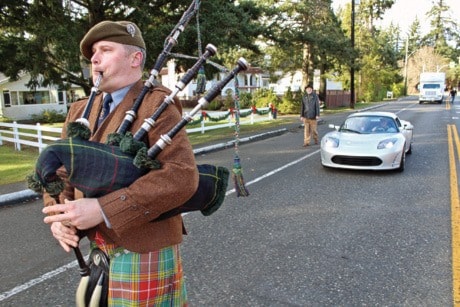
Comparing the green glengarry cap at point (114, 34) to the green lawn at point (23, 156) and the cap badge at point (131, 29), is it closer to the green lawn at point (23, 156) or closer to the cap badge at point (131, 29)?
the cap badge at point (131, 29)

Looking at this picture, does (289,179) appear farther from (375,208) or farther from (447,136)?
(447,136)

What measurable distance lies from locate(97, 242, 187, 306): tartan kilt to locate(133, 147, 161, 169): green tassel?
462 mm

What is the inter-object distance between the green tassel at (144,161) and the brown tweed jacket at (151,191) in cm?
2

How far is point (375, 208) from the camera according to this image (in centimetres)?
598

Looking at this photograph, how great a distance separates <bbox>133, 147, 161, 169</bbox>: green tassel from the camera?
1.46 meters

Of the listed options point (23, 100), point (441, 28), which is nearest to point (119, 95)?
point (23, 100)

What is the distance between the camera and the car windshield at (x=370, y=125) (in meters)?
9.43

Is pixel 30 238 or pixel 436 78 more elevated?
pixel 436 78

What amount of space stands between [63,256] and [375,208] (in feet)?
14.7

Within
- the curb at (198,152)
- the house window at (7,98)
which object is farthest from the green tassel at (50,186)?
the house window at (7,98)

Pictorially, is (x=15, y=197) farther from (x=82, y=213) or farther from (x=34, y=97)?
(x=34, y=97)

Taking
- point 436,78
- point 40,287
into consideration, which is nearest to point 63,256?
point 40,287

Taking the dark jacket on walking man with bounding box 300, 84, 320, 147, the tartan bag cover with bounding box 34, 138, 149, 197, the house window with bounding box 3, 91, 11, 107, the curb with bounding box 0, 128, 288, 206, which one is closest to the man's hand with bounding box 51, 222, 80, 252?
the tartan bag cover with bounding box 34, 138, 149, 197

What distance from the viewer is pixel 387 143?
8.52 m
